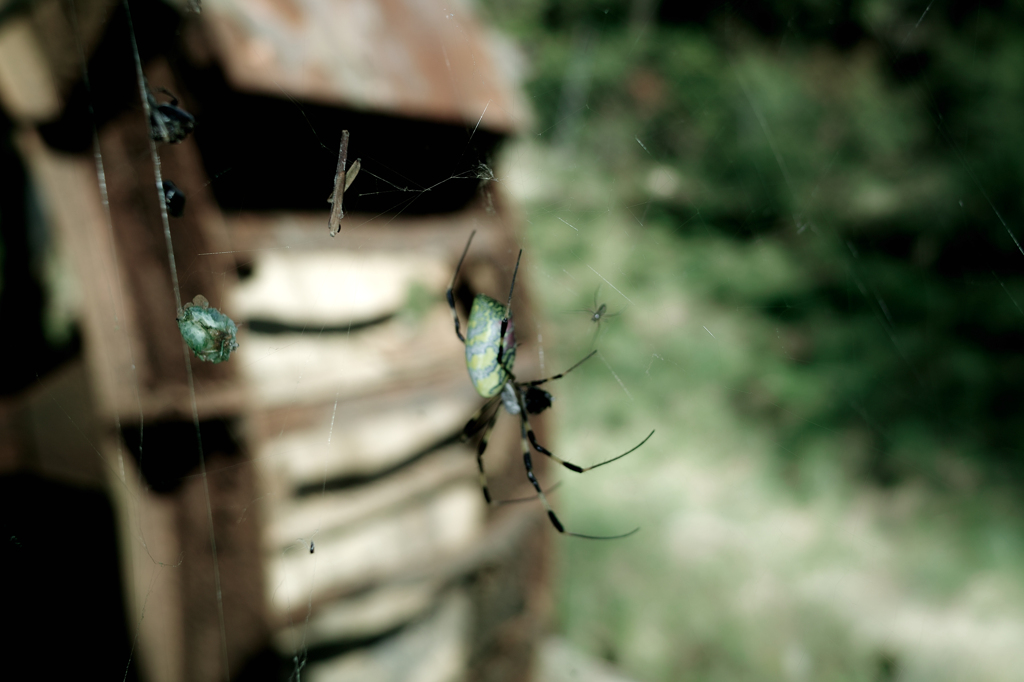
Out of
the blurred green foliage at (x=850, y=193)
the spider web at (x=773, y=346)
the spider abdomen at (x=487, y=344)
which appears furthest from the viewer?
the blurred green foliage at (x=850, y=193)

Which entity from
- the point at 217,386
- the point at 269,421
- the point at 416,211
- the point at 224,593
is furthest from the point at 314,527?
the point at 416,211

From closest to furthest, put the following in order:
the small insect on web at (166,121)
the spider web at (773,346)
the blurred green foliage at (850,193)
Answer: the small insect on web at (166,121) < the spider web at (773,346) < the blurred green foliage at (850,193)

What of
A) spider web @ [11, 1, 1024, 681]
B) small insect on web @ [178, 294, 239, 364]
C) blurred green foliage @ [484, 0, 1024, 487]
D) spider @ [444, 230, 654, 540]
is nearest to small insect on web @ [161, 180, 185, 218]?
small insect on web @ [178, 294, 239, 364]

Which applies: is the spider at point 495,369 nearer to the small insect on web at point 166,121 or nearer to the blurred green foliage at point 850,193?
the small insect on web at point 166,121

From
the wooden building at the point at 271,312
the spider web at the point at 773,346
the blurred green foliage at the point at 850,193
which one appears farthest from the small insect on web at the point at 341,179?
the blurred green foliage at the point at 850,193

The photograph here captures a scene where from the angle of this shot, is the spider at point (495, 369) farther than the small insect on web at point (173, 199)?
Yes

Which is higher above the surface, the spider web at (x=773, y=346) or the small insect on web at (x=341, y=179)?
the small insect on web at (x=341, y=179)
